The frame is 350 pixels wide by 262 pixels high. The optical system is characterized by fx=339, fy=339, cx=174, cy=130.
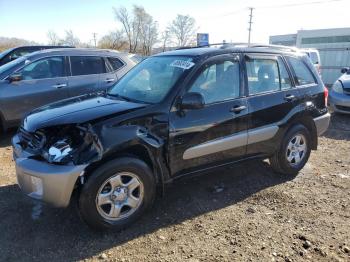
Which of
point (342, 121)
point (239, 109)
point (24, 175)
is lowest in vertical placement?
point (342, 121)

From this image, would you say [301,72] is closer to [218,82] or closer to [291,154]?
[291,154]

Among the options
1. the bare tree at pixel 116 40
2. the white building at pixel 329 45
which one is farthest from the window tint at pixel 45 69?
the bare tree at pixel 116 40

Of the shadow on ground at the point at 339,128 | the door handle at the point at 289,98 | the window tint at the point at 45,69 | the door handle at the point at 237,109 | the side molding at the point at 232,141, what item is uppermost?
the window tint at the point at 45,69

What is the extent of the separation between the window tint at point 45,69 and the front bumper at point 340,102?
6926 mm

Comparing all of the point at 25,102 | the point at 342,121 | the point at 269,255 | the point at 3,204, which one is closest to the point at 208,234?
the point at 269,255

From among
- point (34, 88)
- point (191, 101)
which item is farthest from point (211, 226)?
point (34, 88)

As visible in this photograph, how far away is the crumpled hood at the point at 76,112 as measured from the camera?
338 centimetres

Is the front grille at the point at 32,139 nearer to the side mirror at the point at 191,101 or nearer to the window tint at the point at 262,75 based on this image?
the side mirror at the point at 191,101

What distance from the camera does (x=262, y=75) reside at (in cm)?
452

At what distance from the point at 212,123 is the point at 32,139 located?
1955 millimetres

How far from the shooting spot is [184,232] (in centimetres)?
352

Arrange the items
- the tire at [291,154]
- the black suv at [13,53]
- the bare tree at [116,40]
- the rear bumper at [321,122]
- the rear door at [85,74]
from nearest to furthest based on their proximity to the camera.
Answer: the tire at [291,154] → the rear bumper at [321,122] → the rear door at [85,74] → the black suv at [13,53] → the bare tree at [116,40]

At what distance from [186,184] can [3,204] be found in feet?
7.53

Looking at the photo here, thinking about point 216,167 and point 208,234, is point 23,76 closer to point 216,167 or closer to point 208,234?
point 216,167
